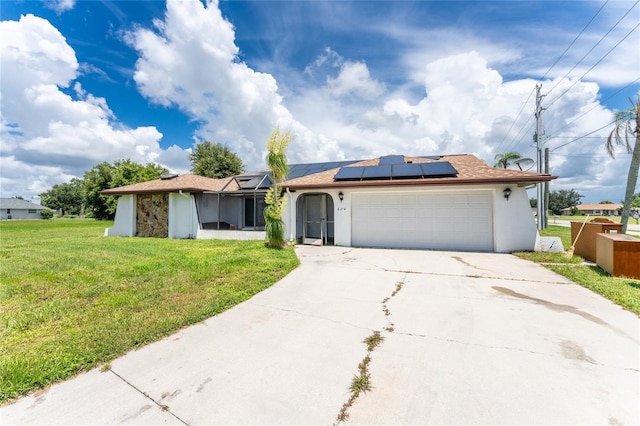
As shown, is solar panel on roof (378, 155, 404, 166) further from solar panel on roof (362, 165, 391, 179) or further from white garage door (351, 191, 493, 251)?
white garage door (351, 191, 493, 251)

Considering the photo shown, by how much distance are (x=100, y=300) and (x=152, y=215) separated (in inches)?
470

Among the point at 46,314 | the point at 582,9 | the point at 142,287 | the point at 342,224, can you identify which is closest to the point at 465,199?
the point at 342,224

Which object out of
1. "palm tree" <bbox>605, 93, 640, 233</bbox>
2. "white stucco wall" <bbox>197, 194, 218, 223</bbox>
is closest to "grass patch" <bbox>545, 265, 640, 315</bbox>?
"palm tree" <bbox>605, 93, 640, 233</bbox>

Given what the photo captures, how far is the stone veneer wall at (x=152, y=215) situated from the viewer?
14508 millimetres

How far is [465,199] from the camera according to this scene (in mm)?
9797

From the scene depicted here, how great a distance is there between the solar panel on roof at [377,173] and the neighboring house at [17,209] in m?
85.3

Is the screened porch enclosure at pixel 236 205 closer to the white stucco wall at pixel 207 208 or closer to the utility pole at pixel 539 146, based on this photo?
the white stucco wall at pixel 207 208

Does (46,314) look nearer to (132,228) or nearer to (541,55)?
(132,228)

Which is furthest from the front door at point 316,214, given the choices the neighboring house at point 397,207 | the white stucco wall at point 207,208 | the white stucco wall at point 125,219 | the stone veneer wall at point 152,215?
the white stucco wall at point 125,219

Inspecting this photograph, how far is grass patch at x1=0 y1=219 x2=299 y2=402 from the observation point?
282cm


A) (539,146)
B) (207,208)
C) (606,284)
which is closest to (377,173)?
(606,284)

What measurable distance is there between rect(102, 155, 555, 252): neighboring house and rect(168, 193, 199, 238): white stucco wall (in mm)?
52

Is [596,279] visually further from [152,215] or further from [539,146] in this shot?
[152,215]

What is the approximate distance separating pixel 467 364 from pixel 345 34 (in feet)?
38.8
